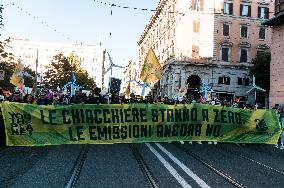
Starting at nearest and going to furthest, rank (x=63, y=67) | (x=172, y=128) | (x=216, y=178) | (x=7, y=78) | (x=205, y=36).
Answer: (x=216, y=178) < (x=172, y=128) < (x=205, y=36) < (x=7, y=78) < (x=63, y=67)

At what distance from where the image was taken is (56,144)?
479 inches

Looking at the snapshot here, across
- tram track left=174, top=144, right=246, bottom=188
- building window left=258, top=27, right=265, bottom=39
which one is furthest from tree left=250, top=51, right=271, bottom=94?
tram track left=174, top=144, right=246, bottom=188

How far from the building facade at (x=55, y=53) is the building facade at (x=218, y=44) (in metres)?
76.6

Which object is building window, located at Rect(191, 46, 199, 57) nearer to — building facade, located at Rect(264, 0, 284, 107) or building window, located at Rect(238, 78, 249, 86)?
building window, located at Rect(238, 78, 249, 86)

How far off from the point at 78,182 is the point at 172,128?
262 inches

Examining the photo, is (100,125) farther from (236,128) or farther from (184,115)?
(236,128)

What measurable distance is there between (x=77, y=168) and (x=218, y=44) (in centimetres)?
4429

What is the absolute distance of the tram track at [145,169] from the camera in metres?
7.25

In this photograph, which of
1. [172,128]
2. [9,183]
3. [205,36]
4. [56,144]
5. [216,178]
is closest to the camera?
[9,183]

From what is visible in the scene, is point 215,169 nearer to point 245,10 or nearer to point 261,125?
point 261,125

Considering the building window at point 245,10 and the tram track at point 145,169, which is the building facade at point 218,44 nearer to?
the building window at point 245,10

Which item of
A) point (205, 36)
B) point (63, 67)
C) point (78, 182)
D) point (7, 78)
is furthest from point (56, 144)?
point (63, 67)

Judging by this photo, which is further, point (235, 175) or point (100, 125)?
point (100, 125)

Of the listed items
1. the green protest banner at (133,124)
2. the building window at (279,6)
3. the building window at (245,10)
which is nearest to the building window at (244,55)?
the building window at (245,10)
